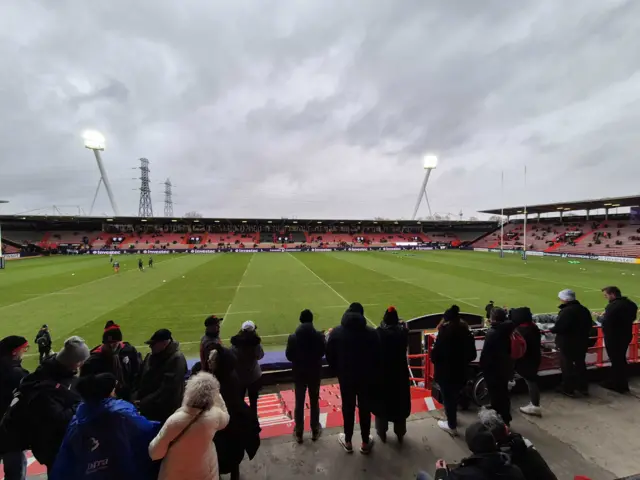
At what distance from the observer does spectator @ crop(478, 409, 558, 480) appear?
2172mm

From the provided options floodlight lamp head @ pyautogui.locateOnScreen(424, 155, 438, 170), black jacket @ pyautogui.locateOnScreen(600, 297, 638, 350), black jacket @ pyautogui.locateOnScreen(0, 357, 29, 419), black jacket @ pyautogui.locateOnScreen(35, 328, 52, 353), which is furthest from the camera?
floodlight lamp head @ pyautogui.locateOnScreen(424, 155, 438, 170)

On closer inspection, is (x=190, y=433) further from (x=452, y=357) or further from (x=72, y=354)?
(x=452, y=357)

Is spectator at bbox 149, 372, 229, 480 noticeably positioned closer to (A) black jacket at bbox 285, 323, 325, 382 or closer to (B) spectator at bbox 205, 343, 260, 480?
(B) spectator at bbox 205, 343, 260, 480

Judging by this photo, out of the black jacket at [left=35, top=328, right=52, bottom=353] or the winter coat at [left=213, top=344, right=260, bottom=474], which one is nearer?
the winter coat at [left=213, top=344, right=260, bottom=474]

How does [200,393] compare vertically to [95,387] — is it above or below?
below

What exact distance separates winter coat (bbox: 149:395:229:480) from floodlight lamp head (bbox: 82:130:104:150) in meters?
80.9

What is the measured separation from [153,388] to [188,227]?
77.3m

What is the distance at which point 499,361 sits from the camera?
4.15 metres

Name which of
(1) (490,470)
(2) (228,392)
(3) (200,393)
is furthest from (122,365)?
(1) (490,470)

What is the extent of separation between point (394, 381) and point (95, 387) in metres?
3.11

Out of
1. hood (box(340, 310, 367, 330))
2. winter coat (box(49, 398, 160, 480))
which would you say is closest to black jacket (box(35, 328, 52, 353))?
winter coat (box(49, 398, 160, 480))

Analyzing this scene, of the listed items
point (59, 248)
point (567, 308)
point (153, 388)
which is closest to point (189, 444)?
point (153, 388)

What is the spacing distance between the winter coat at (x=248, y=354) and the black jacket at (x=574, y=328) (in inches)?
179

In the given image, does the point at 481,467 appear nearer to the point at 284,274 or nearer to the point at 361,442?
the point at 361,442
